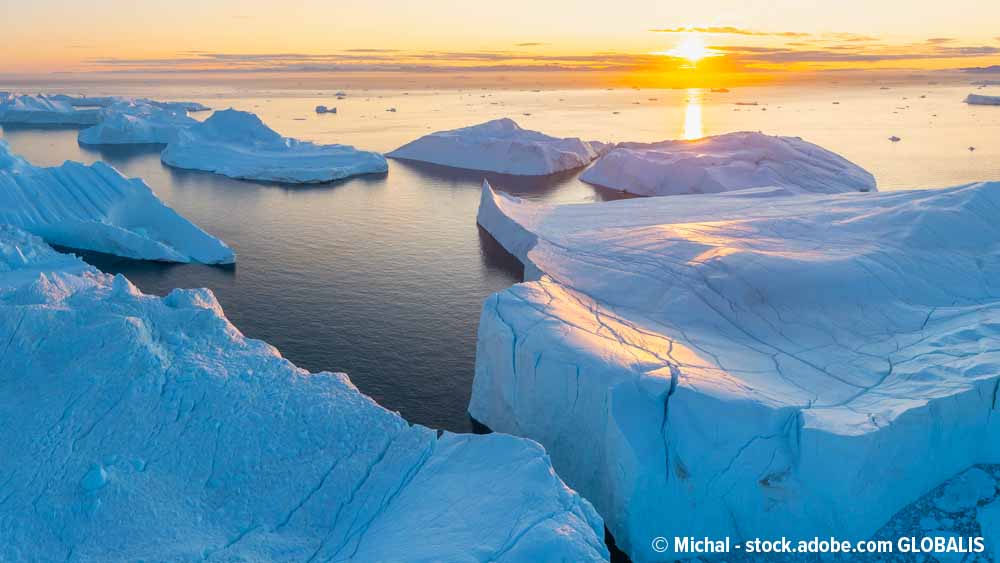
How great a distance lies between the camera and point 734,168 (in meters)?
27.9

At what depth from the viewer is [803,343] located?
33.6 ft

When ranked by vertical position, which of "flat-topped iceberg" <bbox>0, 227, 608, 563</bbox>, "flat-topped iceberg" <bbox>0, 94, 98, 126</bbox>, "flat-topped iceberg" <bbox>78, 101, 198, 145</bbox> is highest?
"flat-topped iceberg" <bbox>0, 94, 98, 126</bbox>

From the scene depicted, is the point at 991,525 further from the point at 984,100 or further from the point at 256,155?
the point at 984,100

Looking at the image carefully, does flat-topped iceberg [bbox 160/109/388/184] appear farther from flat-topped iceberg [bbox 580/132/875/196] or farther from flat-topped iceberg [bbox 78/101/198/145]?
flat-topped iceberg [bbox 580/132/875/196]

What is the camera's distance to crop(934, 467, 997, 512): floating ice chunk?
7547mm

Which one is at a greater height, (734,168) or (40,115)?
(40,115)

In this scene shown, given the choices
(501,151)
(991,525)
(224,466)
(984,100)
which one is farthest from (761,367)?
(984,100)

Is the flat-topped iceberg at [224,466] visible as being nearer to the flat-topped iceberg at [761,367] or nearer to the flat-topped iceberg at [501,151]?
the flat-topped iceberg at [761,367]

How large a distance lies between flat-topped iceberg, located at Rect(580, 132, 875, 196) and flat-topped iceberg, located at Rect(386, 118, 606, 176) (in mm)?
4504

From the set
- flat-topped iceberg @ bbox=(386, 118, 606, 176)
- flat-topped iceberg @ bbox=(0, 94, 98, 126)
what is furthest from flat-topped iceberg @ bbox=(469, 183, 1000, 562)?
flat-topped iceberg @ bbox=(0, 94, 98, 126)

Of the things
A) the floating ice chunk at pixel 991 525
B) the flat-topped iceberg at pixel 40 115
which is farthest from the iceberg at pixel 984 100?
the flat-topped iceberg at pixel 40 115

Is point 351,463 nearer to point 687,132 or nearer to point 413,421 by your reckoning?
point 413,421

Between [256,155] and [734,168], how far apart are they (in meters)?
23.1

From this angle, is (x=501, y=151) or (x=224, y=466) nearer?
(x=224, y=466)
